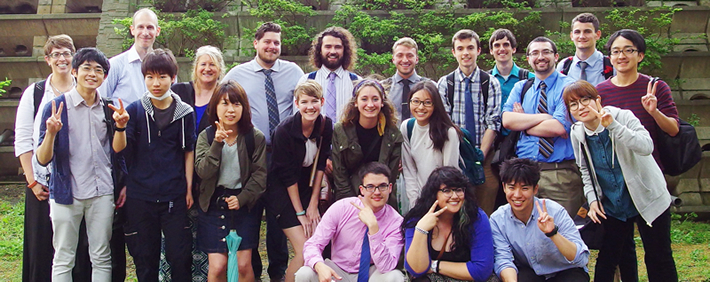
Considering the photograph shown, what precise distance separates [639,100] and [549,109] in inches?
26.9

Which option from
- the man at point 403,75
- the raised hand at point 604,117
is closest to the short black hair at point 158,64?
the man at point 403,75

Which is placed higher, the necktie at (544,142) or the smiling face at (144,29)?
the smiling face at (144,29)

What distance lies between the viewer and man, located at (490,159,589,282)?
3.65 meters

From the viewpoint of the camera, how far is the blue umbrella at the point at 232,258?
4023 mm

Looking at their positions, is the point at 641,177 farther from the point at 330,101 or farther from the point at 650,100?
the point at 330,101

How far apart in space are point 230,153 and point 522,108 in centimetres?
246

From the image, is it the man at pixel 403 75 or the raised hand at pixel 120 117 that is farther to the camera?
the man at pixel 403 75

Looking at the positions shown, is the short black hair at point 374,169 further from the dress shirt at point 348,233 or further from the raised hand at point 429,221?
the raised hand at point 429,221

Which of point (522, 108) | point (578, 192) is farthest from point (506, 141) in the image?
point (578, 192)

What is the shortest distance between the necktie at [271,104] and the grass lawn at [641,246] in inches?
58.8

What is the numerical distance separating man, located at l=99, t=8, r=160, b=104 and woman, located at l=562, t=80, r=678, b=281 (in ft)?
11.7

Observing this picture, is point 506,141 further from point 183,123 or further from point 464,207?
point 183,123

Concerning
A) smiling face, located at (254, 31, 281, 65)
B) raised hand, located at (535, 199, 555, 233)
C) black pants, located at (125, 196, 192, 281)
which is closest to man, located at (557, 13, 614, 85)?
raised hand, located at (535, 199, 555, 233)

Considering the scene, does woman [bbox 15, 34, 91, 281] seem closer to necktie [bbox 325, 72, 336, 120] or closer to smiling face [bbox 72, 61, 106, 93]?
smiling face [bbox 72, 61, 106, 93]
